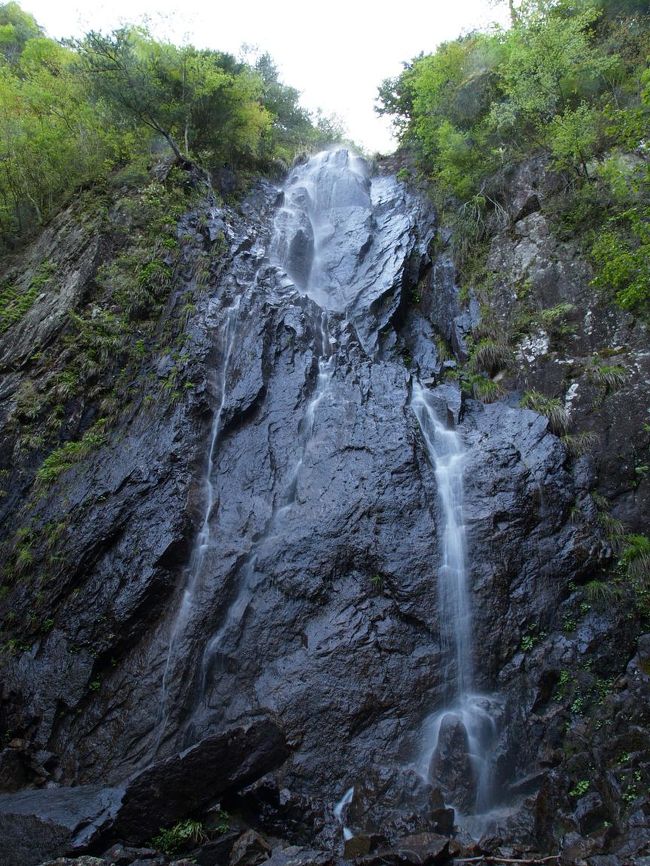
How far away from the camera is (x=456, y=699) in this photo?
7.42 m

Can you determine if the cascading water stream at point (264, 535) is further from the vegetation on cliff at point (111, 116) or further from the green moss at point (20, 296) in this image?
the vegetation on cliff at point (111, 116)

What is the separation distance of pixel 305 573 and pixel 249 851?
11.7ft

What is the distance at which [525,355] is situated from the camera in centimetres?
1118

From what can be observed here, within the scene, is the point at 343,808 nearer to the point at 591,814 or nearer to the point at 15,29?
the point at 591,814

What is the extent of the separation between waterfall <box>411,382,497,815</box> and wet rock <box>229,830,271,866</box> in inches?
86.4

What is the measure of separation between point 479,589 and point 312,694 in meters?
2.95

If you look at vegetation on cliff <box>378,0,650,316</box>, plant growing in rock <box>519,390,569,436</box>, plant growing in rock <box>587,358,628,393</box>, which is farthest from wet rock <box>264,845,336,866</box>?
vegetation on cliff <box>378,0,650,316</box>

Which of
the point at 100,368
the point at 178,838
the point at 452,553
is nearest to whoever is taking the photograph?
the point at 178,838


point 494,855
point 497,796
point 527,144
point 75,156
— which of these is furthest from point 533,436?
point 75,156

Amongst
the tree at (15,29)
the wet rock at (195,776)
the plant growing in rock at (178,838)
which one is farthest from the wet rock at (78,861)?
the tree at (15,29)

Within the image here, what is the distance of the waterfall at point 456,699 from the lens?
6.68 meters

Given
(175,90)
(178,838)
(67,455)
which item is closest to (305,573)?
(178,838)

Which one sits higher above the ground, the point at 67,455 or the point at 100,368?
the point at 100,368

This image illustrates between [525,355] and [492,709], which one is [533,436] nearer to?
[525,355]
